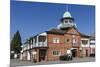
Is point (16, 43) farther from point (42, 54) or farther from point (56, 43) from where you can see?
point (56, 43)

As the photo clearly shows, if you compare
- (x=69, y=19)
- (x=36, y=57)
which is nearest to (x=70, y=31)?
(x=69, y=19)

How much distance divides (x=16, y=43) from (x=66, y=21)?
1.66 feet

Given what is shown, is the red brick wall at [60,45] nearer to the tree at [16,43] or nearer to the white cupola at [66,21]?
the white cupola at [66,21]

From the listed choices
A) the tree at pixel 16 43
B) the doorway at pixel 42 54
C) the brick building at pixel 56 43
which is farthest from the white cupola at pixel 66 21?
the tree at pixel 16 43

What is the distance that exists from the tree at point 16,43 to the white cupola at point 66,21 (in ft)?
1.28

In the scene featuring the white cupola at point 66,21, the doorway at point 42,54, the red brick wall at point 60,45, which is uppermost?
the white cupola at point 66,21

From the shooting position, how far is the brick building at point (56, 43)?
1.95 meters

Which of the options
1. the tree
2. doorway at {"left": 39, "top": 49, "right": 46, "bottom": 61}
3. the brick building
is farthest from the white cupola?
the tree

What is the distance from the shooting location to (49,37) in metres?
2.01

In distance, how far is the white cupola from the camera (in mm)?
2033

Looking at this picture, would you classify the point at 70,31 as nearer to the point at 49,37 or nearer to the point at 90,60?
the point at 49,37

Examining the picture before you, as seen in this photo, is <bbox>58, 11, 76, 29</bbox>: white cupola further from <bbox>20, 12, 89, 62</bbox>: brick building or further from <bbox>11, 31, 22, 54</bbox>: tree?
<bbox>11, 31, 22, 54</bbox>: tree

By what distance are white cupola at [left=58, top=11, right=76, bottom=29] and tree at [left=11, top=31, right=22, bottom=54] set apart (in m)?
0.39

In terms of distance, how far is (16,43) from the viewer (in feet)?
6.15
